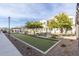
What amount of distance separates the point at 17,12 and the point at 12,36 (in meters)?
0.45

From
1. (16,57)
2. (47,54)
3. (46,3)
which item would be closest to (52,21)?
(46,3)

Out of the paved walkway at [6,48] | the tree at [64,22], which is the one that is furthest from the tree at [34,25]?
the paved walkway at [6,48]

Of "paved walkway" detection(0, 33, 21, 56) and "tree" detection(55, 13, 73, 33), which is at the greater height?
"tree" detection(55, 13, 73, 33)

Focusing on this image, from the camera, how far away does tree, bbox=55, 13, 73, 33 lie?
399 cm

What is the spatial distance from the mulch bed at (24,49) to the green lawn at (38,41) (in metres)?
0.09

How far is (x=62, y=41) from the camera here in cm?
405

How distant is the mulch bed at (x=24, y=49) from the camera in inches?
154

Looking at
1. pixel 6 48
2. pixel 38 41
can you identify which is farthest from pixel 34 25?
pixel 6 48

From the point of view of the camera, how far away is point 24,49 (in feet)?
13.1

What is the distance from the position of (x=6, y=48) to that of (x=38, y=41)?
1.90 ft

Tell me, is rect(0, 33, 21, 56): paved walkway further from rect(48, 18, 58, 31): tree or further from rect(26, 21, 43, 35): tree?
rect(48, 18, 58, 31): tree

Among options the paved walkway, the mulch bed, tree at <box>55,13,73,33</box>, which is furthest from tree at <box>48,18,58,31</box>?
the paved walkway

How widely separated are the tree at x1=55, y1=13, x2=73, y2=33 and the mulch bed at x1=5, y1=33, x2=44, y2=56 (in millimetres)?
637

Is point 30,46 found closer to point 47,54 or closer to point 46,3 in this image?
point 47,54
